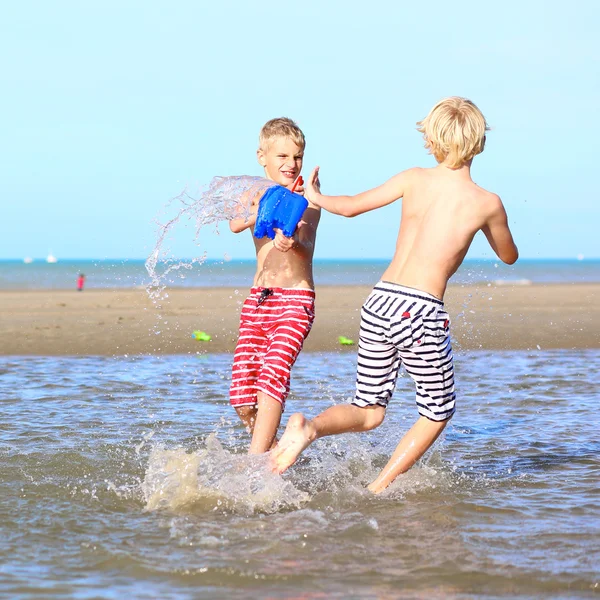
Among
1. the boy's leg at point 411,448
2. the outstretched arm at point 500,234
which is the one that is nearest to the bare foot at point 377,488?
the boy's leg at point 411,448

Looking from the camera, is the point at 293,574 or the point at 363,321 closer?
the point at 293,574

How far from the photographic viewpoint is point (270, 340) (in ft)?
16.4

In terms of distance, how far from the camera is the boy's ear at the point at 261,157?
520 centimetres

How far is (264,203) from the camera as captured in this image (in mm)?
4730

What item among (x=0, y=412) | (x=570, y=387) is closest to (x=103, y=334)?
(x=0, y=412)

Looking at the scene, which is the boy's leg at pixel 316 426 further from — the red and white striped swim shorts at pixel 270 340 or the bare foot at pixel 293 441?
the red and white striped swim shorts at pixel 270 340

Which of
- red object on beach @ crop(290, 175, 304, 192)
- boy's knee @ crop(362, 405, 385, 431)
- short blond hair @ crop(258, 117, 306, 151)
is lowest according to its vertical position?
boy's knee @ crop(362, 405, 385, 431)

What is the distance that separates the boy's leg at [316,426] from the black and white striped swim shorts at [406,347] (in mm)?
61

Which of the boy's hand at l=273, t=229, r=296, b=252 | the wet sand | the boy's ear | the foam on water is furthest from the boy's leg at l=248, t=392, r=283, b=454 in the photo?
the wet sand

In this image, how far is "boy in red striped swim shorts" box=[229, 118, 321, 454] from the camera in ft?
16.0

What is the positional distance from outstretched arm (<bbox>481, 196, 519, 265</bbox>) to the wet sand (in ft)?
23.0

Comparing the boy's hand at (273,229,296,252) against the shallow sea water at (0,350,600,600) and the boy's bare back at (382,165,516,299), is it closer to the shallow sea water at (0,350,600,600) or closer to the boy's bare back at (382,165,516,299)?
the boy's bare back at (382,165,516,299)

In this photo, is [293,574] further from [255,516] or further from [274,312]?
[274,312]

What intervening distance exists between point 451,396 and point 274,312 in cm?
109
